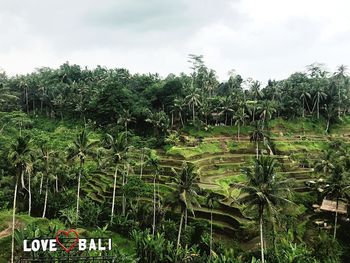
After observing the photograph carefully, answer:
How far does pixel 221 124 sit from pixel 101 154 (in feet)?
118

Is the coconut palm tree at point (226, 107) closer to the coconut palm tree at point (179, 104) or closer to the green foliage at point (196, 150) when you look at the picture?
the coconut palm tree at point (179, 104)

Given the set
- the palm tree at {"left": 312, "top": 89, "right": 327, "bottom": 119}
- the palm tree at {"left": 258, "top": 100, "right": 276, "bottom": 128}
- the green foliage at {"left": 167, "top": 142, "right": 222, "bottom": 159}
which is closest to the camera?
the green foliage at {"left": 167, "top": 142, "right": 222, "bottom": 159}

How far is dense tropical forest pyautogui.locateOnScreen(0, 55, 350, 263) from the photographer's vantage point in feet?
120

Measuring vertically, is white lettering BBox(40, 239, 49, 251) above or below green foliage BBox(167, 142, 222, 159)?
below

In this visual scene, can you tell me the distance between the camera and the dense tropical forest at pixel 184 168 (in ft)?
120

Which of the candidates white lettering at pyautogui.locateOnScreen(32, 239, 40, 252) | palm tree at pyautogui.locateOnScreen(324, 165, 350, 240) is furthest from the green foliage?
white lettering at pyautogui.locateOnScreen(32, 239, 40, 252)

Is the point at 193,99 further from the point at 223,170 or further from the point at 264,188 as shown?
the point at 264,188

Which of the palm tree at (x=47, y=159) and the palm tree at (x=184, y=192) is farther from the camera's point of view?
the palm tree at (x=47, y=159)

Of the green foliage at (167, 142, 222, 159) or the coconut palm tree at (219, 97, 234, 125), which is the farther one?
the coconut palm tree at (219, 97, 234, 125)

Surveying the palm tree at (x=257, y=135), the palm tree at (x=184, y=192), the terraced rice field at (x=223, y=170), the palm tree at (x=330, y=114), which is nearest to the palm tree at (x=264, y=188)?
the palm tree at (x=184, y=192)

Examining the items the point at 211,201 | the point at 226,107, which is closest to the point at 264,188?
the point at 211,201

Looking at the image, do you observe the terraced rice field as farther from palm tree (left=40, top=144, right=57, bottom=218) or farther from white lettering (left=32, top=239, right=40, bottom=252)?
white lettering (left=32, top=239, right=40, bottom=252)

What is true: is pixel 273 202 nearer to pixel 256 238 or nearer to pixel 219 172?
pixel 256 238

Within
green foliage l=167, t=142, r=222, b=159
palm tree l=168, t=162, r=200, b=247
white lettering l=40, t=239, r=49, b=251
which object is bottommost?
white lettering l=40, t=239, r=49, b=251
